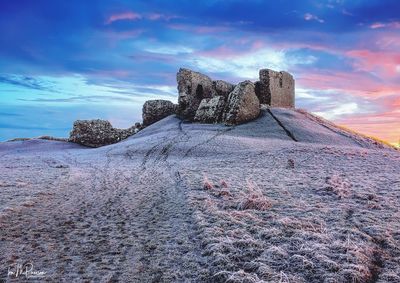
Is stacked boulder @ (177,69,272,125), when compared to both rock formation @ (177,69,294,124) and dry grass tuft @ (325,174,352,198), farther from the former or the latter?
dry grass tuft @ (325,174,352,198)

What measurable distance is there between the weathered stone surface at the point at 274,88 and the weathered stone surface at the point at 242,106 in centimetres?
548

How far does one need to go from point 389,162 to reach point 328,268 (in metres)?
9.46

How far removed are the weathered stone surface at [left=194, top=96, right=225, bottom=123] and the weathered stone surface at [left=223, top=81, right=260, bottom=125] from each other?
1.88 ft

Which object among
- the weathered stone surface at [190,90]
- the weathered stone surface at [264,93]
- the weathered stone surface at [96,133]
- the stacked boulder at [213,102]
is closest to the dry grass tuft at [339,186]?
the stacked boulder at [213,102]

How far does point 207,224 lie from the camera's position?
4594 millimetres

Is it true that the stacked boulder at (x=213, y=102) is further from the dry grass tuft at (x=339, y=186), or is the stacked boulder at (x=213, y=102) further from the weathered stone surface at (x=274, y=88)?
the dry grass tuft at (x=339, y=186)

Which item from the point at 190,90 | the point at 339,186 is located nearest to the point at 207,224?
the point at 339,186

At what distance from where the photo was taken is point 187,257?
370cm

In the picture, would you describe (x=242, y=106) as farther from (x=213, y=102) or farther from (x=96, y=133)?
(x=96, y=133)

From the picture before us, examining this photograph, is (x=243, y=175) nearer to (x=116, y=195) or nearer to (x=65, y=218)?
(x=116, y=195)

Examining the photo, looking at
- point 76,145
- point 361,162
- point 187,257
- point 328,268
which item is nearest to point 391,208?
point 328,268

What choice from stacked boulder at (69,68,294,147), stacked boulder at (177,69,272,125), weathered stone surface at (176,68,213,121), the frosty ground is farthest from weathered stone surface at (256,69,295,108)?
the frosty ground

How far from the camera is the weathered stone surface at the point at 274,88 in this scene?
82.6 ft
